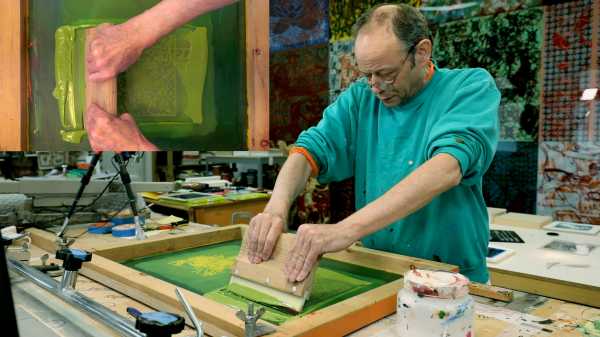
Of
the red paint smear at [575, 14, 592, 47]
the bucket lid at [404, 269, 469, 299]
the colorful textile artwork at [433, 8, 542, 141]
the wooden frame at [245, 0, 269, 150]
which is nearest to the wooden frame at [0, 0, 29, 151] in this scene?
the wooden frame at [245, 0, 269, 150]

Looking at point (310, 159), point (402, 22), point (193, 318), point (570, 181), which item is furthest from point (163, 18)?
point (570, 181)

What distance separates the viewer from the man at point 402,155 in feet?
3.71

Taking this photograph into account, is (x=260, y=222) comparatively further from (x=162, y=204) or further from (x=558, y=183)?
(x=558, y=183)

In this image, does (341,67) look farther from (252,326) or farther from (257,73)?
(252,326)

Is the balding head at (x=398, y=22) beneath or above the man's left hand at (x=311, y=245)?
above

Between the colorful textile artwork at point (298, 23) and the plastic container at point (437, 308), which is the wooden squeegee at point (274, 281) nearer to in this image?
the plastic container at point (437, 308)

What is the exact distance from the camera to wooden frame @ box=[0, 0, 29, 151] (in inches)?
53.7

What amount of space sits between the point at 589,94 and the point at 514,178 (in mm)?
734

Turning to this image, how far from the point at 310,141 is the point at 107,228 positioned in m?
1.02

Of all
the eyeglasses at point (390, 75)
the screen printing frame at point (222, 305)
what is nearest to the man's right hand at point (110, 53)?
the screen printing frame at point (222, 305)

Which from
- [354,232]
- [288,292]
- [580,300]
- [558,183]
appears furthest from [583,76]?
[288,292]

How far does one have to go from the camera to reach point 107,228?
78.5 inches

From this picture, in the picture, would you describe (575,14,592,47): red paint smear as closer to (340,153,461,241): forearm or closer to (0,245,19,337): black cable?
(340,153,461,241): forearm

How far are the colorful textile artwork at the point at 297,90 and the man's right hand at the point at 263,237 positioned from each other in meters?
3.47
